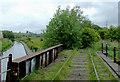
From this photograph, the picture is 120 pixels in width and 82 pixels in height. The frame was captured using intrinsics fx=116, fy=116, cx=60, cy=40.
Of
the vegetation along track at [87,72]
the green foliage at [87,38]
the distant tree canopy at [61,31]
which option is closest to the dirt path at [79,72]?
the vegetation along track at [87,72]

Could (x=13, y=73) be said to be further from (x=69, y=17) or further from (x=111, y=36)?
(x=111, y=36)

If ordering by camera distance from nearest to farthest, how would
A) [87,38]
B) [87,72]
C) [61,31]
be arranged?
[87,72] → [61,31] → [87,38]

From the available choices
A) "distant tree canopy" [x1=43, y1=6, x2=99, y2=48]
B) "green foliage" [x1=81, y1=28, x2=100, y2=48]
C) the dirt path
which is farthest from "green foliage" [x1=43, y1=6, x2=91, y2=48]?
the dirt path

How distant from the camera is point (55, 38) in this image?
13430mm

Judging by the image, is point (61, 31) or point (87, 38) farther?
point (87, 38)

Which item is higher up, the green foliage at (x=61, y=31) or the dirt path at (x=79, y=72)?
the green foliage at (x=61, y=31)

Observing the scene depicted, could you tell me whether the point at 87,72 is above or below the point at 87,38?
below

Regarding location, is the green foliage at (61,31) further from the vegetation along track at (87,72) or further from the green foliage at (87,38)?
the vegetation along track at (87,72)

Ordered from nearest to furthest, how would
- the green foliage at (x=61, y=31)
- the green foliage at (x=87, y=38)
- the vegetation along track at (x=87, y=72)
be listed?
1. the vegetation along track at (x=87, y=72)
2. the green foliage at (x=61, y=31)
3. the green foliage at (x=87, y=38)

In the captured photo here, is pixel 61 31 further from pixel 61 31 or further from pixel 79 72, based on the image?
pixel 79 72

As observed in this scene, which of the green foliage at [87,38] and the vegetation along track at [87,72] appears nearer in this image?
the vegetation along track at [87,72]

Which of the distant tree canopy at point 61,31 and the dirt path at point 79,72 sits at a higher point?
the distant tree canopy at point 61,31

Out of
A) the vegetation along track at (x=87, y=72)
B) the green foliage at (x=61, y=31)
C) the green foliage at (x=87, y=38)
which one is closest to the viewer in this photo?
the vegetation along track at (x=87, y=72)

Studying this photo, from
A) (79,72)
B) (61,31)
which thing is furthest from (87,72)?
(61,31)
